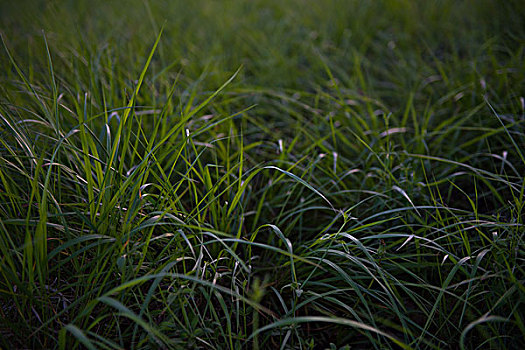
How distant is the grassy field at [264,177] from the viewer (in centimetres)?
94

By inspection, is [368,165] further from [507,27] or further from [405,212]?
[507,27]

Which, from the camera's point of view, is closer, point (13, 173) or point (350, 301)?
point (350, 301)

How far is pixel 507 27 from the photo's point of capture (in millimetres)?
2338

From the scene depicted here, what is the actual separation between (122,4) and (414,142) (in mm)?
2970

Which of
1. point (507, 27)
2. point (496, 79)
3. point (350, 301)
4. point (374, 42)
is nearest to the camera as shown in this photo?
point (350, 301)

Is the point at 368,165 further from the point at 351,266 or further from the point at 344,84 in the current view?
the point at 344,84

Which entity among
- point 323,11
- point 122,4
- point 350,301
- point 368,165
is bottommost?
point 350,301

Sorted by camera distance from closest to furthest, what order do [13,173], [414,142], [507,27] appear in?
[13,173] → [414,142] → [507,27]

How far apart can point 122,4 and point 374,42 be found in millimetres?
2291

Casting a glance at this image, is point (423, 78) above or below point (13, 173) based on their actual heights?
below

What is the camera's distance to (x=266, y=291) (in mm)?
1151

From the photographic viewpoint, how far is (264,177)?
157 cm

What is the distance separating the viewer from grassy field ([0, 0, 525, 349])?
94cm

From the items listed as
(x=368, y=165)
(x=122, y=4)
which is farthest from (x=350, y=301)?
(x=122, y=4)
